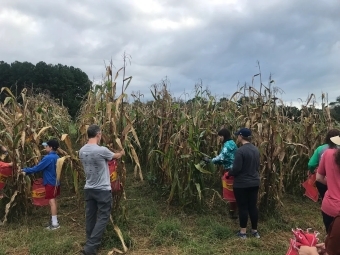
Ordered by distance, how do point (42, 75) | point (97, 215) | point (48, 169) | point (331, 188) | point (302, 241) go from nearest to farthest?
point (302, 241), point (331, 188), point (97, 215), point (48, 169), point (42, 75)

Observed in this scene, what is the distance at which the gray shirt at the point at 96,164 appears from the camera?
153 inches

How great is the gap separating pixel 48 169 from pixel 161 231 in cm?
172

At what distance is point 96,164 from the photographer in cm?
392

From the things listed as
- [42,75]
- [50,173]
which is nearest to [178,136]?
[50,173]

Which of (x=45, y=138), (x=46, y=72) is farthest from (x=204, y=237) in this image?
(x=46, y=72)

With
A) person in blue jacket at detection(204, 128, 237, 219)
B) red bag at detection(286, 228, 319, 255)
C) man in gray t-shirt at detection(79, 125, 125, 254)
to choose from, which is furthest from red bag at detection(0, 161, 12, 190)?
red bag at detection(286, 228, 319, 255)

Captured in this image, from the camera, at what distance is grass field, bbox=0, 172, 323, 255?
4184 mm

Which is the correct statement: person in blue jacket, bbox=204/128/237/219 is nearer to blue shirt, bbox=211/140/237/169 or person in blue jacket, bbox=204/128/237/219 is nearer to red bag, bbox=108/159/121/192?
blue shirt, bbox=211/140/237/169

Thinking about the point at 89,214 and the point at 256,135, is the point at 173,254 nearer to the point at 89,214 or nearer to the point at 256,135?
the point at 89,214

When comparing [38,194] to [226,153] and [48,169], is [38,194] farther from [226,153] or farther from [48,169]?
[226,153]

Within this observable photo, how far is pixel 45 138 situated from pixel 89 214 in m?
2.59

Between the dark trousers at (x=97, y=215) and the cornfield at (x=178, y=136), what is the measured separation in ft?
1.39

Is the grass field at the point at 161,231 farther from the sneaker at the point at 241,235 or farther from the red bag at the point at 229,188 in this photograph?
the red bag at the point at 229,188

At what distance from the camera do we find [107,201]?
4.02 metres
